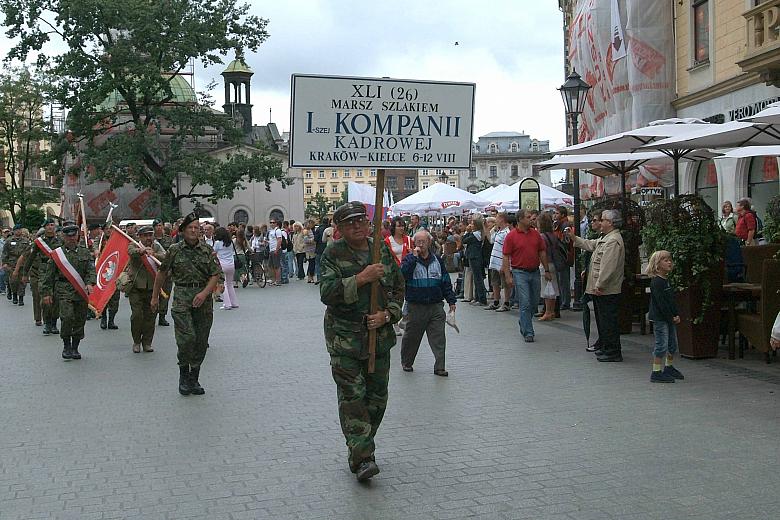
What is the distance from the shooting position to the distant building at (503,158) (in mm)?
150750

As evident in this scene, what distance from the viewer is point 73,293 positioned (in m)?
12.5

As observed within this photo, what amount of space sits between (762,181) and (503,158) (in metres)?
131

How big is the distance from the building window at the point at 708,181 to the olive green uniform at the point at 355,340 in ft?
60.9

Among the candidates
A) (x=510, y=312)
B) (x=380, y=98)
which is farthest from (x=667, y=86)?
(x=380, y=98)

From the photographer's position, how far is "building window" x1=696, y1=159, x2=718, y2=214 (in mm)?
23641

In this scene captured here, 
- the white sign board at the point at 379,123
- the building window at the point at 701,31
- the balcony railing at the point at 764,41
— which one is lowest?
the white sign board at the point at 379,123

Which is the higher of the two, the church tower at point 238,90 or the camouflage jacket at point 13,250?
the church tower at point 238,90

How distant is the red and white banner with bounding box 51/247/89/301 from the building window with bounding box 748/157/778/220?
47.9ft

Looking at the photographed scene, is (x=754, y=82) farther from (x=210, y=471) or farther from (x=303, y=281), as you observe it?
(x=210, y=471)

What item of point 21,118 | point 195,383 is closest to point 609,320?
point 195,383

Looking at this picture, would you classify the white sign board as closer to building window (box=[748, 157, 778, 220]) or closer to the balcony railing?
the balcony railing

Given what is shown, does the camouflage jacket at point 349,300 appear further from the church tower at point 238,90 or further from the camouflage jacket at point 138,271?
the church tower at point 238,90

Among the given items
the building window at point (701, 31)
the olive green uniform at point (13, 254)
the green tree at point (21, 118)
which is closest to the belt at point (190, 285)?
the olive green uniform at point (13, 254)

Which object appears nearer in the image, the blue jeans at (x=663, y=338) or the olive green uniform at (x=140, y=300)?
the blue jeans at (x=663, y=338)
